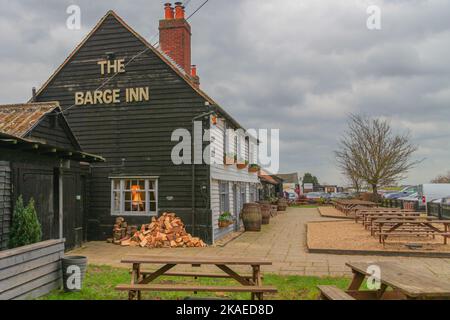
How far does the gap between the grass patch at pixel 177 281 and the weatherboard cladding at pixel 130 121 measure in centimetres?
532

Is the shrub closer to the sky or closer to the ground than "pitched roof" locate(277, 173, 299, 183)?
closer to the ground

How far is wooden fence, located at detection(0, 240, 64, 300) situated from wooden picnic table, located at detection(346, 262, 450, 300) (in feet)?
14.7

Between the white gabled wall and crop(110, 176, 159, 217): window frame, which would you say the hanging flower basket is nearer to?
the white gabled wall

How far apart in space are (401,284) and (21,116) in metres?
10.1

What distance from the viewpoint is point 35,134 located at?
1091 centimetres

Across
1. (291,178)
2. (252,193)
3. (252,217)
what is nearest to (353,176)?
(252,193)

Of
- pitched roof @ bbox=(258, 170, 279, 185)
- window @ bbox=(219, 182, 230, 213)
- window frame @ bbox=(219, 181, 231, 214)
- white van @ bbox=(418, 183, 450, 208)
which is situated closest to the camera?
window frame @ bbox=(219, 181, 231, 214)

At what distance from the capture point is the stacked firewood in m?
13.0

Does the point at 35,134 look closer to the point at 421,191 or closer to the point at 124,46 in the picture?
the point at 124,46

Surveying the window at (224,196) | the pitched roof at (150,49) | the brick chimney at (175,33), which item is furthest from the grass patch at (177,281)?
the brick chimney at (175,33)

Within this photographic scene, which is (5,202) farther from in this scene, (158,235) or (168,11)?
(168,11)

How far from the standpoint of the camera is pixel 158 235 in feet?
42.8

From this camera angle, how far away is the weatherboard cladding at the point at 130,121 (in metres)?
14.0

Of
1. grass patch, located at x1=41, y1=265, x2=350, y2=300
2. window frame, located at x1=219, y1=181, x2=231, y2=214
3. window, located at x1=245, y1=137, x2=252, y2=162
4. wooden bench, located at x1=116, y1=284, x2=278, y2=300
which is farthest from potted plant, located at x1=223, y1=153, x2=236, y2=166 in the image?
wooden bench, located at x1=116, y1=284, x2=278, y2=300
